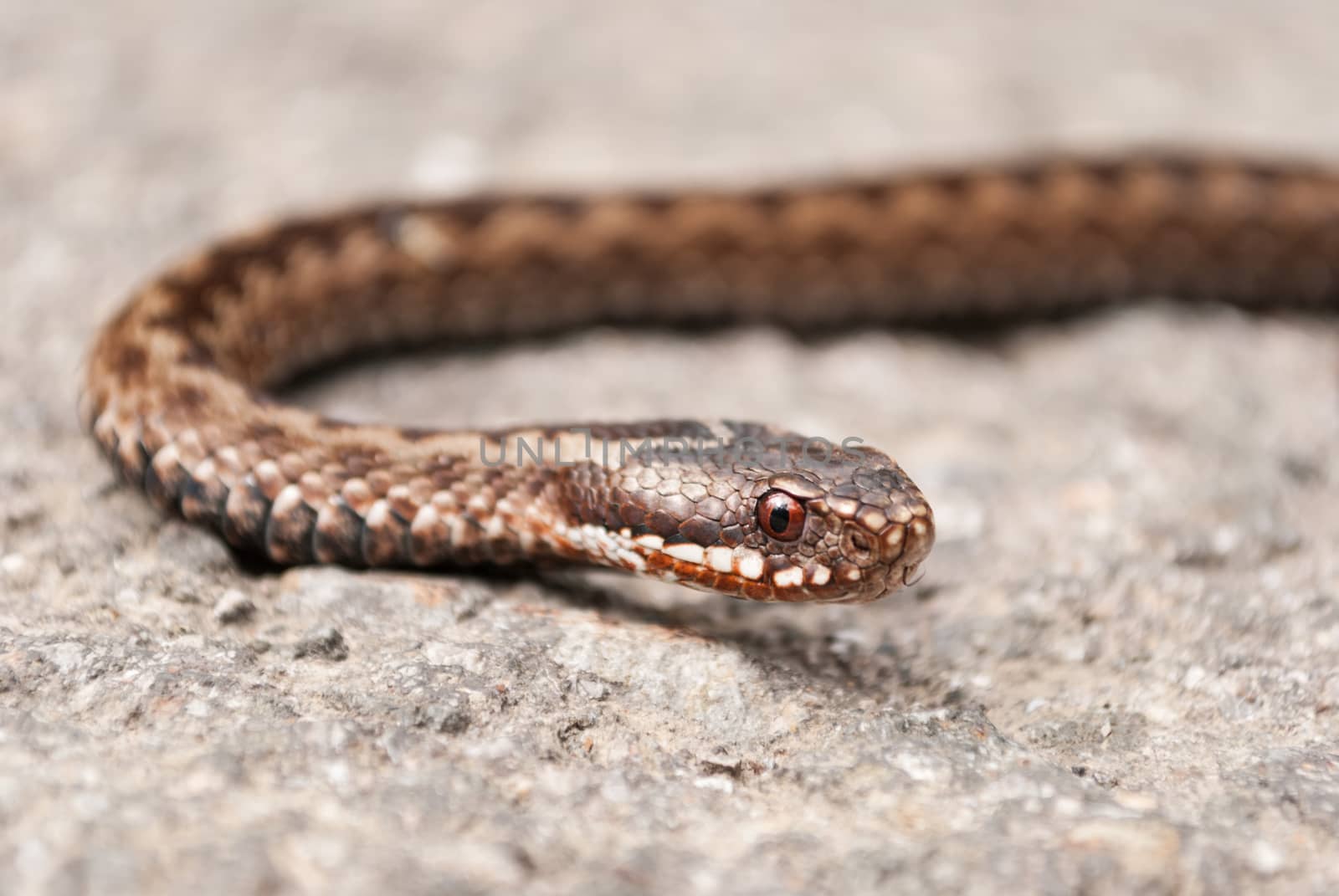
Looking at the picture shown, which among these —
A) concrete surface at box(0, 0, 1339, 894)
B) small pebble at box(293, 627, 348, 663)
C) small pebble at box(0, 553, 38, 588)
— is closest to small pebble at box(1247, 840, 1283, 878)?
concrete surface at box(0, 0, 1339, 894)

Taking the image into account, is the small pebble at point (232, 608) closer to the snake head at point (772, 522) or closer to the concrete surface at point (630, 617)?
the concrete surface at point (630, 617)

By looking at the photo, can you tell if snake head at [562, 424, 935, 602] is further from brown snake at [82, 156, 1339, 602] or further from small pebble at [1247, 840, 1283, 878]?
small pebble at [1247, 840, 1283, 878]

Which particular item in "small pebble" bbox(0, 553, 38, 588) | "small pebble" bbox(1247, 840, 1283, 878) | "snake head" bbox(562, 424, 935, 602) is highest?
"snake head" bbox(562, 424, 935, 602)

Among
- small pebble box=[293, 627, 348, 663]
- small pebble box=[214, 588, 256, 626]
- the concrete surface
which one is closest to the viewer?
the concrete surface

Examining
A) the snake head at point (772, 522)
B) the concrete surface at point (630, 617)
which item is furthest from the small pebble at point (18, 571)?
the snake head at point (772, 522)

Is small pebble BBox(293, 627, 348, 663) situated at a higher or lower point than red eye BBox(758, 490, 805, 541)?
lower

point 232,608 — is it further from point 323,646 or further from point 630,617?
point 630,617

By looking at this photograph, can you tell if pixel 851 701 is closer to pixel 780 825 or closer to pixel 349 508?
pixel 780 825

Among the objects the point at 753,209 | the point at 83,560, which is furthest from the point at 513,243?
the point at 83,560
